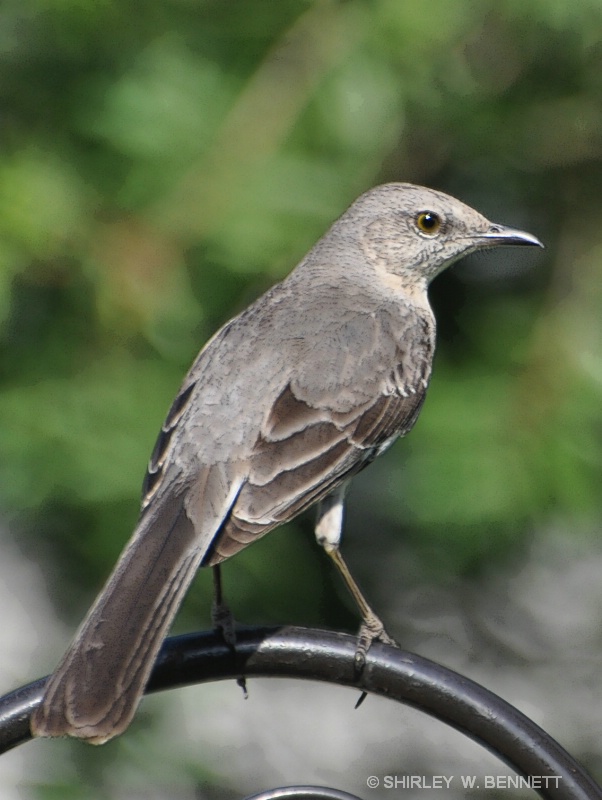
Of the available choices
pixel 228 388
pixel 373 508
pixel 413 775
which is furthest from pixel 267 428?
pixel 413 775

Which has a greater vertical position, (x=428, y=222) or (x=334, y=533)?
(x=428, y=222)

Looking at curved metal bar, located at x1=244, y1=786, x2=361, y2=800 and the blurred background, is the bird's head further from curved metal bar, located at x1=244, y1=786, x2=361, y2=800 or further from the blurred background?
curved metal bar, located at x1=244, y1=786, x2=361, y2=800

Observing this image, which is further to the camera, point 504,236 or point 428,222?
point 428,222

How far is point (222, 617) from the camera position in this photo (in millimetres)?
3822

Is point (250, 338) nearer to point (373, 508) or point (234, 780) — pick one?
point (373, 508)

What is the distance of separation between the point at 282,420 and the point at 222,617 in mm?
642

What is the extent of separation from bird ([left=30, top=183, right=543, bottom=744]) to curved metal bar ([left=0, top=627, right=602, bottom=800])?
0.28ft

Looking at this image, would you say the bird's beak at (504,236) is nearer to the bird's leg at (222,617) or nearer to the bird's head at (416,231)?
the bird's head at (416,231)

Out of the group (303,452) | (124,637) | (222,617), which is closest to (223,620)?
(222,617)

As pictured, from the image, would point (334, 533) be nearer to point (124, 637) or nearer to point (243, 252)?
point (243, 252)

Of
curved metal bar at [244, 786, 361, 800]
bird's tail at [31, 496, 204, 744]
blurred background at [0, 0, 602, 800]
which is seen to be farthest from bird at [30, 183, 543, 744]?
curved metal bar at [244, 786, 361, 800]

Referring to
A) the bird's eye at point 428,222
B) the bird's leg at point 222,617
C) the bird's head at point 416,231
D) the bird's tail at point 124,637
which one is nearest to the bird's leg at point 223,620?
the bird's leg at point 222,617

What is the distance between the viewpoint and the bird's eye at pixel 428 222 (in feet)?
16.1

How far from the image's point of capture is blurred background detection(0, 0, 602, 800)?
14.3 ft
